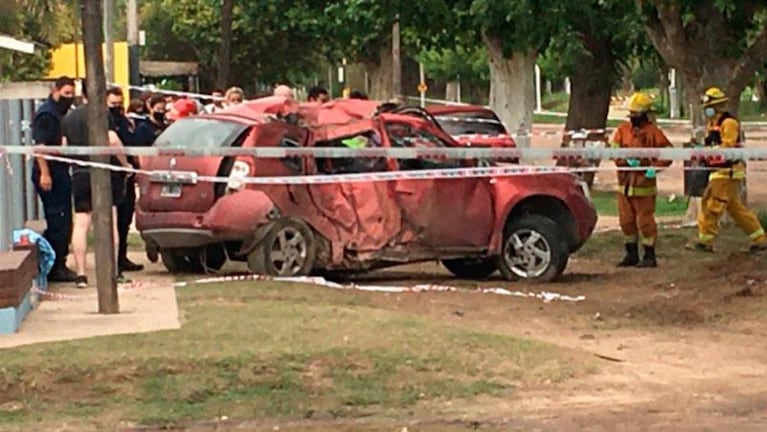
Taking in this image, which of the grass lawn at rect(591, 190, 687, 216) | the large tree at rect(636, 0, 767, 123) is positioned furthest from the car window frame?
the grass lawn at rect(591, 190, 687, 216)

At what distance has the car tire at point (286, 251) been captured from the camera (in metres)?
15.4

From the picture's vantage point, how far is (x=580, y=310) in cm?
1409

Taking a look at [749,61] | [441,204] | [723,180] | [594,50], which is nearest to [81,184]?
[441,204]

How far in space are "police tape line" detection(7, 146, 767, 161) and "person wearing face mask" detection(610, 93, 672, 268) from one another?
252cm

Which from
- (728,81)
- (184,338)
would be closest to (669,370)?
(184,338)

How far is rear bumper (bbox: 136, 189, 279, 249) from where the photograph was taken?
15.3 metres

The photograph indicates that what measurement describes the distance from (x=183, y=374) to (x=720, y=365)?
11.7 feet

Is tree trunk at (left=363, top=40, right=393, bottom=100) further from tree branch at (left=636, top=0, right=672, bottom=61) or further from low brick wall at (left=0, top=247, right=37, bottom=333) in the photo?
Result: low brick wall at (left=0, top=247, right=37, bottom=333)

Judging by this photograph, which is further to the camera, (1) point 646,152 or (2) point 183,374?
(1) point 646,152

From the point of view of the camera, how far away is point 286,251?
15461 millimetres

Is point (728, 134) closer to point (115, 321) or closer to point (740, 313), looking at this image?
point (740, 313)

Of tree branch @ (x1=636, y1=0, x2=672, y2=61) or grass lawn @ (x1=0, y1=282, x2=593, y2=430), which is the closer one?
grass lawn @ (x1=0, y1=282, x2=593, y2=430)

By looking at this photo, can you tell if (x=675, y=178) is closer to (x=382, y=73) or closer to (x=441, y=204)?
(x=382, y=73)

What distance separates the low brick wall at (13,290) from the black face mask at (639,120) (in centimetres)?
708
